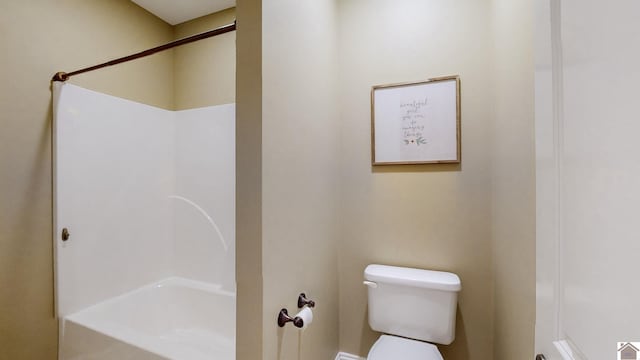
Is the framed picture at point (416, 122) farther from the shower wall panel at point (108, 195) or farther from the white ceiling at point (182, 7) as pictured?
the shower wall panel at point (108, 195)

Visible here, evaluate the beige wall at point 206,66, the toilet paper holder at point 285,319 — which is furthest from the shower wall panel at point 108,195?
the toilet paper holder at point 285,319

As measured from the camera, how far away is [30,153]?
155cm

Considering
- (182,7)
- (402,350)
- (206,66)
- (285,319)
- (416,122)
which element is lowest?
(402,350)

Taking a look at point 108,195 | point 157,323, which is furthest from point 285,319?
point 108,195

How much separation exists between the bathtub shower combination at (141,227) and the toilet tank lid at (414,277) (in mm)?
988

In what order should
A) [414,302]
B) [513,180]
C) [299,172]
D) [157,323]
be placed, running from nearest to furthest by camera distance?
[513,180] < [299,172] < [414,302] < [157,323]

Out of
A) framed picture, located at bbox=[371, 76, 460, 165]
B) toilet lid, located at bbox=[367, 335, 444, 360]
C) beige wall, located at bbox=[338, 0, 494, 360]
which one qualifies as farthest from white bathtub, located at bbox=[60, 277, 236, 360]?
framed picture, located at bbox=[371, 76, 460, 165]

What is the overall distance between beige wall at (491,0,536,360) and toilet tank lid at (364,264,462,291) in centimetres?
24

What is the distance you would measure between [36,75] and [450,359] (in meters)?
3.01

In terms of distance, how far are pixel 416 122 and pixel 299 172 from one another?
0.86m

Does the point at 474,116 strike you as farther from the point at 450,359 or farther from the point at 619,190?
the point at 450,359

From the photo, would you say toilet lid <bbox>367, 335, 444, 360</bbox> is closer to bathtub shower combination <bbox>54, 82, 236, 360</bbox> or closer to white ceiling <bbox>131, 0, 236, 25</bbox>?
bathtub shower combination <bbox>54, 82, 236, 360</bbox>

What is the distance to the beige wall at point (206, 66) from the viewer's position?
2.19 meters

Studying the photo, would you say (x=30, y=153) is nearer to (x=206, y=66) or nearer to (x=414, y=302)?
(x=206, y=66)
